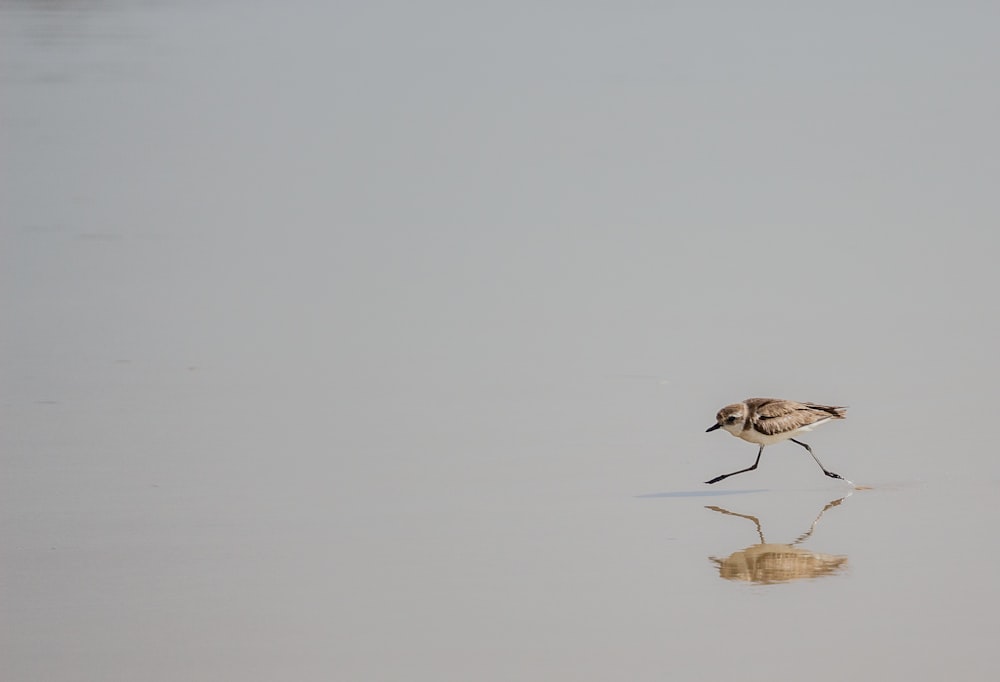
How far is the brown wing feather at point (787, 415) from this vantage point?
6.70 m

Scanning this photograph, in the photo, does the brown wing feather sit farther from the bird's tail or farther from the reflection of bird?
the reflection of bird

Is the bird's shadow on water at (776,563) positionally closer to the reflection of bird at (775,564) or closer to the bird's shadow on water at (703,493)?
the reflection of bird at (775,564)

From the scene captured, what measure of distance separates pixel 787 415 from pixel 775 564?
123 cm

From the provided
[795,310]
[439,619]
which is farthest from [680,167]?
[439,619]

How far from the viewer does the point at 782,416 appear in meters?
6.74

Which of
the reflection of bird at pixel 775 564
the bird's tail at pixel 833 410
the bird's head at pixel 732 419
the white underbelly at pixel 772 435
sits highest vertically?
the bird's tail at pixel 833 410

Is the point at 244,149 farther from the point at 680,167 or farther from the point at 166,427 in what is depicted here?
the point at 166,427

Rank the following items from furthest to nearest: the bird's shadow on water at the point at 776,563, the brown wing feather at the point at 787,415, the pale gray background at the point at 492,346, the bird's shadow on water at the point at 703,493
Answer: the brown wing feather at the point at 787,415, the bird's shadow on water at the point at 703,493, the bird's shadow on water at the point at 776,563, the pale gray background at the point at 492,346

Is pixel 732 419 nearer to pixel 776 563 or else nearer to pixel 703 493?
pixel 703 493

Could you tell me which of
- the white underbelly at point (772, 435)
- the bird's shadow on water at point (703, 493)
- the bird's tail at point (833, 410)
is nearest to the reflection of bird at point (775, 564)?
the bird's shadow on water at point (703, 493)

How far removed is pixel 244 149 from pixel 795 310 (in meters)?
Result: 5.10

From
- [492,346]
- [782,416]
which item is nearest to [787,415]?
[782,416]

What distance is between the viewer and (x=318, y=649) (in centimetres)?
491

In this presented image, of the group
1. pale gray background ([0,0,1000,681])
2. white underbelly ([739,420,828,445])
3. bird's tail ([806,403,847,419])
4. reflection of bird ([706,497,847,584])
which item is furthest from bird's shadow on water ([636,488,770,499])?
reflection of bird ([706,497,847,584])
